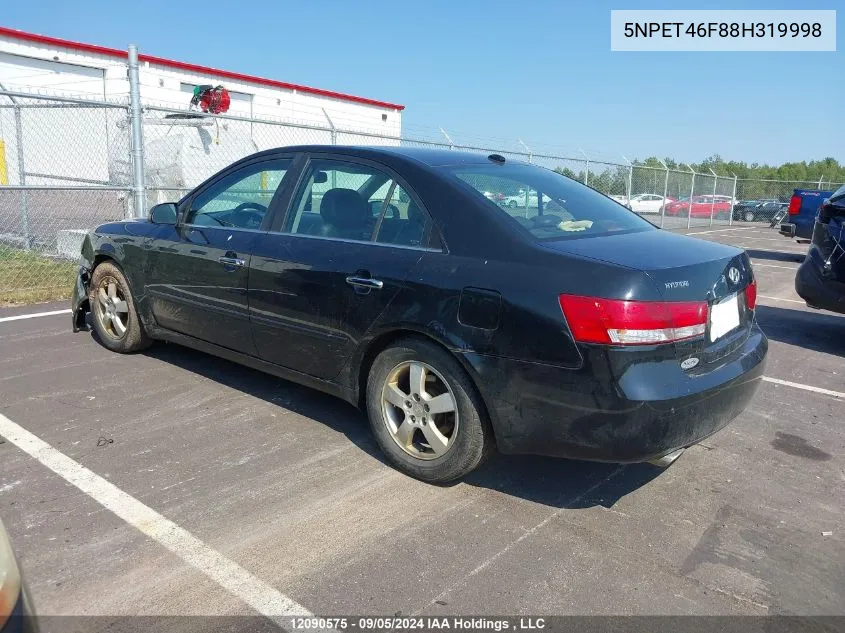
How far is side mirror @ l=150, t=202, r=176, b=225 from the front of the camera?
477 cm

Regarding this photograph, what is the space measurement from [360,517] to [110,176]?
11.2 m

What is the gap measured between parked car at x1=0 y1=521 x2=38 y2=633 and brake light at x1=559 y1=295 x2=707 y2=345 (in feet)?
6.68

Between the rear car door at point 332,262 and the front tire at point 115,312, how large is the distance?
1.57 metres

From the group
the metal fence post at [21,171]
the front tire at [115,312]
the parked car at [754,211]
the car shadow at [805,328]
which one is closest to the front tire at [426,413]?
the front tire at [115,312]

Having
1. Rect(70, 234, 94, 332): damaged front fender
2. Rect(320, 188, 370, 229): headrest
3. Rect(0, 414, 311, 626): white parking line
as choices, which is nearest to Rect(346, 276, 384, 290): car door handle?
Rect(320, 188, 370, 229): headrest

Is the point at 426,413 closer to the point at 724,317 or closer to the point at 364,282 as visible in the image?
the point at 364,282

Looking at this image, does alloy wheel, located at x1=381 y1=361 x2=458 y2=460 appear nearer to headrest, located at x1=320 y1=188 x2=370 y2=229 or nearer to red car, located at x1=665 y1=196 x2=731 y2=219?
headrest, located at x1=320 y1=188 x2=370 y2=229

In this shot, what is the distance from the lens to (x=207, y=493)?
3.28 metres

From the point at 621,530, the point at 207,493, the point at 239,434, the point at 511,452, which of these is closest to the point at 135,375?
the point at 239,434

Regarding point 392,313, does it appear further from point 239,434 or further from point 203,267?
point 203,267

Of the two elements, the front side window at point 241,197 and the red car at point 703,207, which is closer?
the front side window at point 241,197

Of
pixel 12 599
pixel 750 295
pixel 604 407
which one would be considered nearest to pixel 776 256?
pixel 750 295

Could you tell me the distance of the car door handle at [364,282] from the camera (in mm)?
3436

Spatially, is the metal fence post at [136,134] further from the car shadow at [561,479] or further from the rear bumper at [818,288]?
the rear bumper at [818,288]
